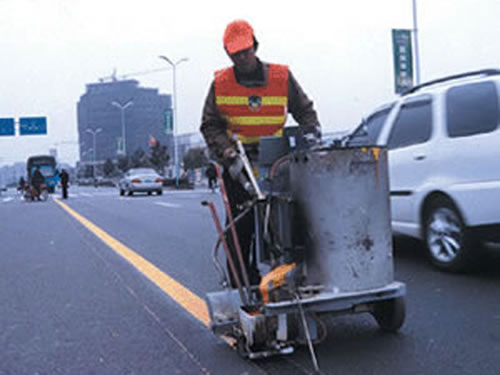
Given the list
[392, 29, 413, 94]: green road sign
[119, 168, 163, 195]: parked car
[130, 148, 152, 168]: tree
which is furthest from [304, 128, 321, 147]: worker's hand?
[130, 148, 152, 168]: tree

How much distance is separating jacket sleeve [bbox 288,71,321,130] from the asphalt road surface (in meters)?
1.27

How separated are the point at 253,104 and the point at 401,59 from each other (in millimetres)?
23453

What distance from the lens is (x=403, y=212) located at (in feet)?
19.7

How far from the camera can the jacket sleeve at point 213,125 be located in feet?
11.8

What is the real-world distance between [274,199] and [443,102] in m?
3.05

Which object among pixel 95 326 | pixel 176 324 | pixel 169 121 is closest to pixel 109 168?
pixel 169 121

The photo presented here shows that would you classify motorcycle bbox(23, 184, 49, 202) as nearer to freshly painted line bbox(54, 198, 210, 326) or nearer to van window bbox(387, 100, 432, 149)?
freshly painted line bbox(54, 198, 210, 326)

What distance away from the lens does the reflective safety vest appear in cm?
359

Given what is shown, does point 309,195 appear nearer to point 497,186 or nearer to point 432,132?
point 497,186

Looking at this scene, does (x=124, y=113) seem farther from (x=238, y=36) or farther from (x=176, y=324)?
(x=238, y=36)

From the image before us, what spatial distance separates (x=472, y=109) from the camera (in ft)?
17.0

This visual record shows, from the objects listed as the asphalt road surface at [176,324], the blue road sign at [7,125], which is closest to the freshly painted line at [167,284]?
the asphalt road surface at [176,324]

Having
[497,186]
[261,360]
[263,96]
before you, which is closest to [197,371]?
[261,360]

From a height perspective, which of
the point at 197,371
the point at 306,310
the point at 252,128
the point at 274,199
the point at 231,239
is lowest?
the point at 197,371
